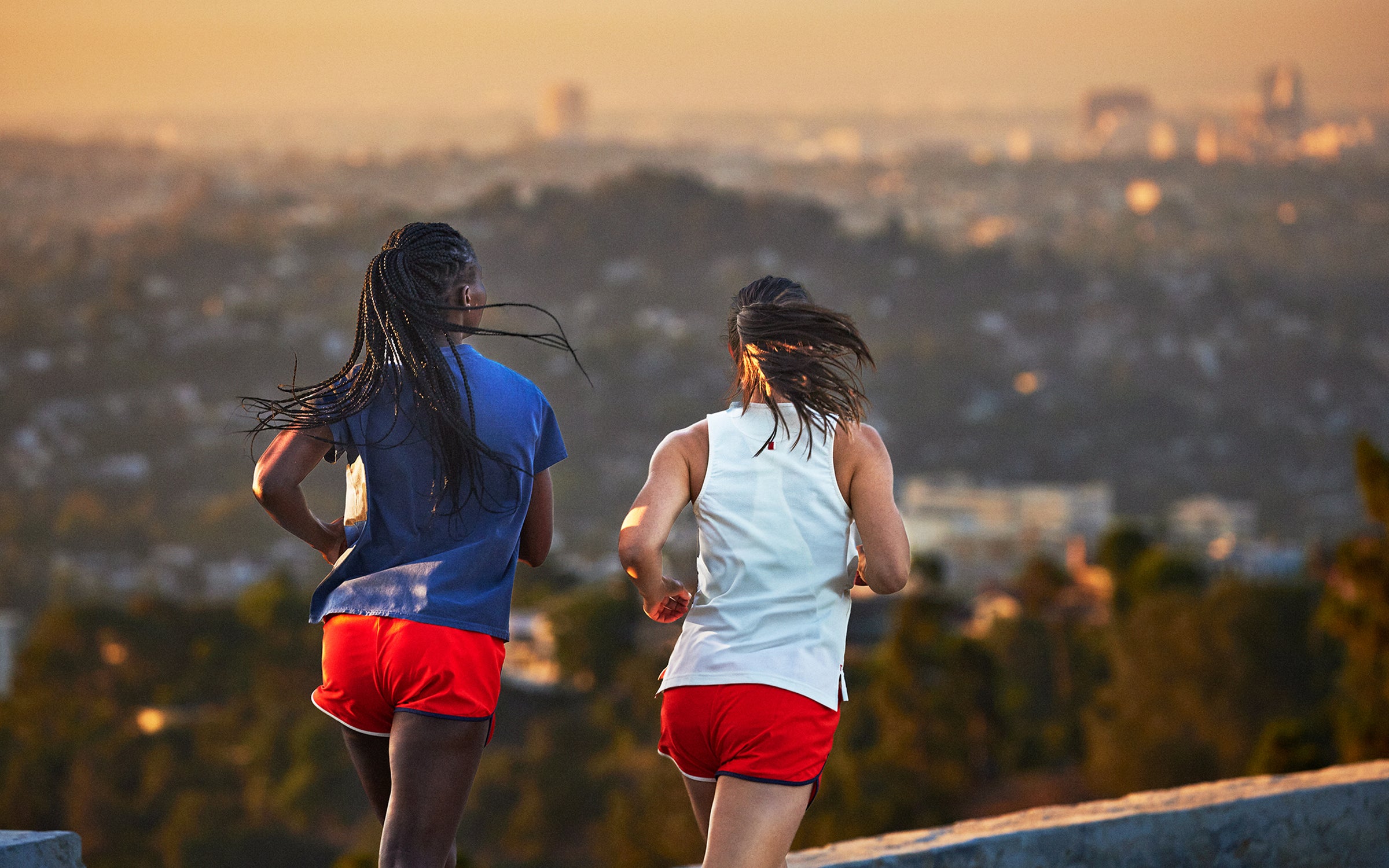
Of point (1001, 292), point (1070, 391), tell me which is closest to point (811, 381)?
point (1070, 391)

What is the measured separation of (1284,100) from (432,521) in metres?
120

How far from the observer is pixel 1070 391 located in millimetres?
97250

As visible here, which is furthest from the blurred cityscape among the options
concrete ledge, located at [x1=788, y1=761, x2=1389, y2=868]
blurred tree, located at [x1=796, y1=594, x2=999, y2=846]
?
concrete ledge, located at [x1=788, y1=761, x2=1389, y2=868]

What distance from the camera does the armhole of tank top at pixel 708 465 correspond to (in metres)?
2.02

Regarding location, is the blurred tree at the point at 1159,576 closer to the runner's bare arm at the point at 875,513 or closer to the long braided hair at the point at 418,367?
the runner's bare arm at the point at 875,513

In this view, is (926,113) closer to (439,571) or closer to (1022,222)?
(1022,222)

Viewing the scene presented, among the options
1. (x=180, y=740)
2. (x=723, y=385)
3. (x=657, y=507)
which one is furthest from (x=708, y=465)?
(x=180, y=740)

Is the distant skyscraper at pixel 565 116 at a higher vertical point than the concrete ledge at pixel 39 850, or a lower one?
higher

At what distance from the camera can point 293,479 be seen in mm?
2041

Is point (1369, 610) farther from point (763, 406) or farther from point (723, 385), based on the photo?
point (723, 385)

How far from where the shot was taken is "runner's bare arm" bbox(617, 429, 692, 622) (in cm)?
201

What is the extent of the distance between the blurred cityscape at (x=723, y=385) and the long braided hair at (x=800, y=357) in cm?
1166

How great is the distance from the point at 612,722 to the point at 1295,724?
60.6 ft

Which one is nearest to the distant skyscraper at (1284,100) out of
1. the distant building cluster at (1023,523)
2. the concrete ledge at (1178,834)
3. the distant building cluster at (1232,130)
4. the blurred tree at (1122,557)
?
the distant building cluster at (1232,130)
